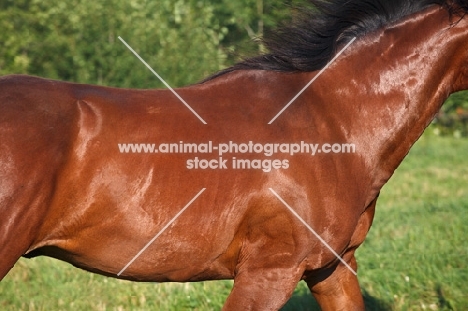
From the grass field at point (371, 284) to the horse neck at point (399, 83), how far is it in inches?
67.7

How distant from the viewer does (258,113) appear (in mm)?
4016

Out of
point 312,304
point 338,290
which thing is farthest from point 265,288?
point 312,304

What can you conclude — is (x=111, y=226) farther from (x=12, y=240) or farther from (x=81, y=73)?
(x=81, y=73)

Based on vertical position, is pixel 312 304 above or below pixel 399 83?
below

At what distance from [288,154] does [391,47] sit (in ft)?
2.96

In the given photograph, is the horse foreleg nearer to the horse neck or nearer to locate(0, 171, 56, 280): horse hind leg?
the horse neck

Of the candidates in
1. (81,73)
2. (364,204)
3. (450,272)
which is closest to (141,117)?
(364,204)

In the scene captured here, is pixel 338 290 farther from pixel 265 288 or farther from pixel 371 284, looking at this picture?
pixel 371 284

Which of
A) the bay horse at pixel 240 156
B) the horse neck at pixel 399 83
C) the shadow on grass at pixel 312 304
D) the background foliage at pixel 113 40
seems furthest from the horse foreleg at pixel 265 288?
the background foliage at pixel 113 40

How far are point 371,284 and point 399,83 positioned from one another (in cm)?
227

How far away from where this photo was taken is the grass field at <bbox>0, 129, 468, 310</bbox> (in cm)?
562

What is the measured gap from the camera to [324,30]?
433 cm

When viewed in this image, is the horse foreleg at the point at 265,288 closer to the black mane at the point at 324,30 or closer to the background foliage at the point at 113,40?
the black mane at the point at 324,30

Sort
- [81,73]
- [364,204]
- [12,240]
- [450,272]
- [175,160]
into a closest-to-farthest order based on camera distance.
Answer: [12,240]
[175,160]
[364,204]
[450,272]
[81,73]
